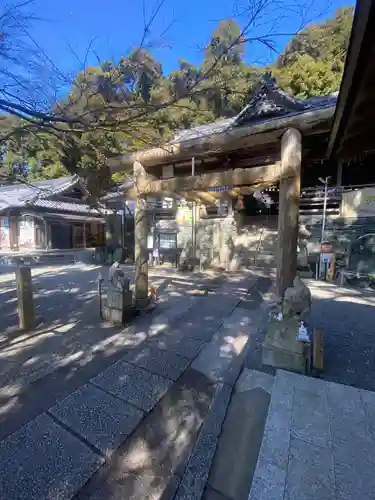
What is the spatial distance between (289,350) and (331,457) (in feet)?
4.61

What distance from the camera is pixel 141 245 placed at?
589cm

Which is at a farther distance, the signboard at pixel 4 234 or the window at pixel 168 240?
the signboard at pixel 4 234

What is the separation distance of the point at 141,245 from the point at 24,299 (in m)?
2.63

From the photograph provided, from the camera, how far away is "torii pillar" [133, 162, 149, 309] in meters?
5.70

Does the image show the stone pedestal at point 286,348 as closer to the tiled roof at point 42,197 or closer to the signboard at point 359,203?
the signboard at point 359,203

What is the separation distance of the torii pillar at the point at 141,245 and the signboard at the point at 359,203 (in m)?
7.57

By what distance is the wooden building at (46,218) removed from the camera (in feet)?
50.5

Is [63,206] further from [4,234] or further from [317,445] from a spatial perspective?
[317,445]

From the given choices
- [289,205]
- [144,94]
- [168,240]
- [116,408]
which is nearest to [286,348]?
[116,408]

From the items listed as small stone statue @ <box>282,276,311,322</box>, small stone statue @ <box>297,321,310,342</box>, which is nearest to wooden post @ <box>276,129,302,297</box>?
small stone statue @ <box>282,276,311,322</box>

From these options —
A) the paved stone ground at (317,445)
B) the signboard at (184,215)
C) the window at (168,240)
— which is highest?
the signboard at (184,215)

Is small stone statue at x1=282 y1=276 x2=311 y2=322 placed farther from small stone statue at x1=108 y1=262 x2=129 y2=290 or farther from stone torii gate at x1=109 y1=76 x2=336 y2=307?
small stone statue at x1=108 y1=262 x2=129 y2=290

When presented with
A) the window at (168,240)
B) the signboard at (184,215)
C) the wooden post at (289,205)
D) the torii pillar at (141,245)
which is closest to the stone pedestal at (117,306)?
the torii pillar at (141,245)

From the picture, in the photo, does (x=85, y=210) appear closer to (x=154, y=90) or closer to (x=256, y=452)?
(x=154, y=90)
